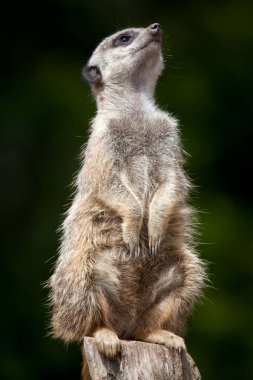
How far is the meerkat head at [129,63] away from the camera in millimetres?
6684

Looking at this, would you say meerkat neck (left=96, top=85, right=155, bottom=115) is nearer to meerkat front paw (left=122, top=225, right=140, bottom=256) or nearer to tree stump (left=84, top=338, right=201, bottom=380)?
meerkat front paw (left=122, top=225, right=140, bottom=256)

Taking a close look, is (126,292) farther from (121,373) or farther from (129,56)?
(129,56)

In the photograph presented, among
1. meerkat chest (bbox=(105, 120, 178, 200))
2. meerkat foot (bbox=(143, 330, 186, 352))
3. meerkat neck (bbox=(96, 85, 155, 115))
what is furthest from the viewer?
meerkat neck (bbox=(96, 85, 155, 115))

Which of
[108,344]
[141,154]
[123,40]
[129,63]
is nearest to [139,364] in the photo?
[108,344]

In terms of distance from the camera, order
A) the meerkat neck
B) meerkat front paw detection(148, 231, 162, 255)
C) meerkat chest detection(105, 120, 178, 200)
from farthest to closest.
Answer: the meerkat neck < meerkat chest detection(105, 120, 178, 200) < meerkat front paw detection(148, 231, 162, 255)

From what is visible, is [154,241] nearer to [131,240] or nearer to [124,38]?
[131,240]

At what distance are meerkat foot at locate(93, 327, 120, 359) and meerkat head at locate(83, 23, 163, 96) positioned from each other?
5.67 ft

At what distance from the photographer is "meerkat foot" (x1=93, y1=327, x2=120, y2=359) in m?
5.60

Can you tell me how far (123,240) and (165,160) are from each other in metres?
0.57

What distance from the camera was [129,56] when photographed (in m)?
6.79

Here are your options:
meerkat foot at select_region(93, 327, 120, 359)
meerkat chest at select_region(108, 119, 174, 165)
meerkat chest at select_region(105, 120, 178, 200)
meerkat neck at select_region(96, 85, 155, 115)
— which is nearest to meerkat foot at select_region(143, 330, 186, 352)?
meerkat foot at select_region(93, 327, 120, 359)

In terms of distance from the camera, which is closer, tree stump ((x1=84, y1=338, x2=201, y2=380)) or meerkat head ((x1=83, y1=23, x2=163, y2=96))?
tree stump ((x1=84, y1=338, x2=201, y2=380))

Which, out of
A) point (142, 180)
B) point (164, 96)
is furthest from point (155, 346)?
point (164, 96)

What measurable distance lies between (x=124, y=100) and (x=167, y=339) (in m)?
1.58
